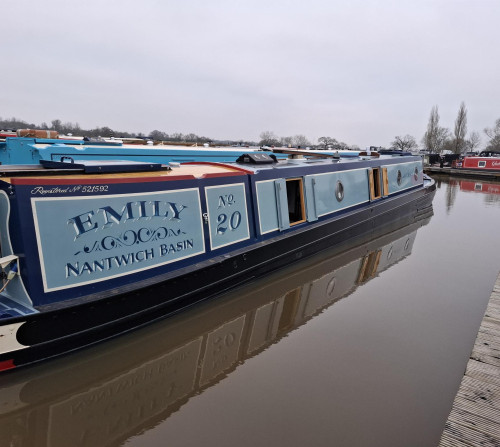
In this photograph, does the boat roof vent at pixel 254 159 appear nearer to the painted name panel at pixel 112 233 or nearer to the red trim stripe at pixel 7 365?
the painted name panel at pixel 112 233

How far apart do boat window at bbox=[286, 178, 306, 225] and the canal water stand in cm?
131

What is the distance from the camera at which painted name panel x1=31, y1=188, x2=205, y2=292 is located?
3.19 metres

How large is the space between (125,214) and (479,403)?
3.45 meters

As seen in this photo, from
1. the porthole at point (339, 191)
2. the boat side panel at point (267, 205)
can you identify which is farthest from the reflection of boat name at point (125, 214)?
the porthole at point (339, 191)

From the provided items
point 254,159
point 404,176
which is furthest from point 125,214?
point 404,176

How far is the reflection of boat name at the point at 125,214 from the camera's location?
11.1ft

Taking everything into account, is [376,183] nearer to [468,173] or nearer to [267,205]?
[267,205]

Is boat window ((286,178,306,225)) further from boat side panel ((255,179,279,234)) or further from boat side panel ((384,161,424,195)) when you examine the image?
boat side panel ((384,161,424,195))

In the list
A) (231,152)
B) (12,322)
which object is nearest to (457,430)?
(12,322)

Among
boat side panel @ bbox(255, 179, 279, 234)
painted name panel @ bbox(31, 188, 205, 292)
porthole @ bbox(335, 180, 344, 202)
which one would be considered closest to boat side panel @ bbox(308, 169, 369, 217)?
porthole @ bbox(335, 180, 344, 202)

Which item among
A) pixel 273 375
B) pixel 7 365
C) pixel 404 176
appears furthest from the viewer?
pixel 404 176

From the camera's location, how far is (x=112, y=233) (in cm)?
358

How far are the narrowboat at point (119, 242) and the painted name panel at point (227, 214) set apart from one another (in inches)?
0.5

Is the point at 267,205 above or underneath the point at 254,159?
underneath
